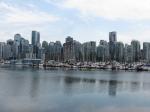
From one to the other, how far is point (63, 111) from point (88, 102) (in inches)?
370

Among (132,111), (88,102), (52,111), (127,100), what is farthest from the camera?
(127,100)

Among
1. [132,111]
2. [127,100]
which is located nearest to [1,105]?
[132,111]

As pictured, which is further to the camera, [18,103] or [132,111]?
[18,103]

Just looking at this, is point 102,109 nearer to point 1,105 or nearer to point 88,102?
point 88,102

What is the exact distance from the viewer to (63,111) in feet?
136

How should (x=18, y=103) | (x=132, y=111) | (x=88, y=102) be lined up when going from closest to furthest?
(x=132, y=111) → (x=18, y=103) → (x=88, y=102)

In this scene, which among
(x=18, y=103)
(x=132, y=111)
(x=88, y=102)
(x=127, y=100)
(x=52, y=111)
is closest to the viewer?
(x=52, y=111)

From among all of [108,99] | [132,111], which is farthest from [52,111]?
[108,99]

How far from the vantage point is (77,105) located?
4656 cm

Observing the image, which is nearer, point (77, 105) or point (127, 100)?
point (77, 105)

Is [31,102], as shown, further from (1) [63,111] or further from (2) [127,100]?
(2) [127,100]

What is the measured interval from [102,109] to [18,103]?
1126 centimetres

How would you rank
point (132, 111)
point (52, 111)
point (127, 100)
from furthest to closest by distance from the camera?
point (127, 100) → point (132, 111) → point (52, 111)

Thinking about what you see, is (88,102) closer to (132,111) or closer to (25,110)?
(132,111)
